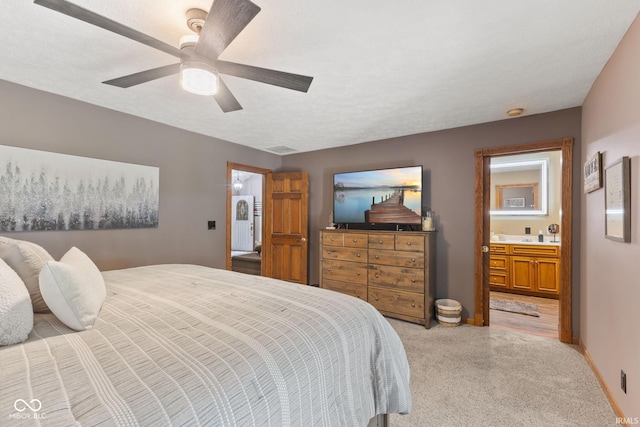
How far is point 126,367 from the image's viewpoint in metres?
0.87

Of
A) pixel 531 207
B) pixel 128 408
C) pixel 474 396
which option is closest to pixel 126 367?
pixel 128 408

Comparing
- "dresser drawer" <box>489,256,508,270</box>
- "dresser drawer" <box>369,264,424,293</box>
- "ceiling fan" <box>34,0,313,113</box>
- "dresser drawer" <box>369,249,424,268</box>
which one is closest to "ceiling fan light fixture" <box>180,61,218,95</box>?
"ceiling fan" <box>34,0,313,113</box>

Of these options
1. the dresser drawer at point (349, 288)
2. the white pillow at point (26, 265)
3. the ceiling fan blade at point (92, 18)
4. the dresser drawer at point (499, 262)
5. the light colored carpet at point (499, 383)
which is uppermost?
the ceiling fan blade at point (92, 18)

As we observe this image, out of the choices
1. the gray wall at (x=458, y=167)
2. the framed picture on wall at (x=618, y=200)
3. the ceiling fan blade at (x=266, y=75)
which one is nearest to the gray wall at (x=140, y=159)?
the ceiling fan blade at (x=266, y=75)

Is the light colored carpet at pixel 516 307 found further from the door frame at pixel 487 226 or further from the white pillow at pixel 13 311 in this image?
the white pillow at pixel 13 311

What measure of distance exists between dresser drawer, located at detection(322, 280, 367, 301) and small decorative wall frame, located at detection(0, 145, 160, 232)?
7.72ft

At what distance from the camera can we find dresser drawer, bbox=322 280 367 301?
3.74 m

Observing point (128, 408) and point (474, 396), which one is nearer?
point (128, 408)

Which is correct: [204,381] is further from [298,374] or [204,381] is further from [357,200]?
[357,200]

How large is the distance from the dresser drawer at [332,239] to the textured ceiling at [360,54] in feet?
5.20

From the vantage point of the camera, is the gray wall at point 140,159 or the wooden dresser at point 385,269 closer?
the gray wall at point 140,159

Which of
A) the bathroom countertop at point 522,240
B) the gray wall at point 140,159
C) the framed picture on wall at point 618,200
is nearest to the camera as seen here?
the framed picture on wall at point 618,200

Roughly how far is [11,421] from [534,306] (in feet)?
17.2

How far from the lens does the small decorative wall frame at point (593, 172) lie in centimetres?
218
